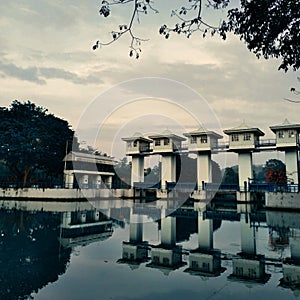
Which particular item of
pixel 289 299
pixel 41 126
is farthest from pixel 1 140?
pixel 289 299

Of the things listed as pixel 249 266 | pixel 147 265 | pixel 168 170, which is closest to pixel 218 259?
pixel 249 266

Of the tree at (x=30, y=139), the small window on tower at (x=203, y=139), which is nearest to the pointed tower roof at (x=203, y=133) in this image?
the small window on tower at (x=203, y=139)

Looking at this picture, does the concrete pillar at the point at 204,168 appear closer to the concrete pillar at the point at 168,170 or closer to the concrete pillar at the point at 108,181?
the concrete pillar at the point at 168,170

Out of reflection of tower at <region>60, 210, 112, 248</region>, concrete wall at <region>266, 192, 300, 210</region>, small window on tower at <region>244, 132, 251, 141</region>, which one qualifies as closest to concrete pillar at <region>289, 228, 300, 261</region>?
reflection of tower at <region>60, 210, 112, 248</region>

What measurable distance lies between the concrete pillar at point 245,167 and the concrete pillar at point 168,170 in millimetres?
8111

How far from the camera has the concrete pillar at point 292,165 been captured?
1062 inches

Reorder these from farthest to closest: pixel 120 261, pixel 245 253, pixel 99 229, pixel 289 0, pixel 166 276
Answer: pixel 99 229
pixel 245 253
pixel 120 261
pixel 289 0
pixel 166 276

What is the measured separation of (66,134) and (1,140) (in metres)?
7.24

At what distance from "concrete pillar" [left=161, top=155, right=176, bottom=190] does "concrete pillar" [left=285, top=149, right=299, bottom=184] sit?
41.1 ft

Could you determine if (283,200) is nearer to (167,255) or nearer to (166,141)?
(167,255)

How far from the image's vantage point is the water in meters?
4.78

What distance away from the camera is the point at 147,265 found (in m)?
6.44

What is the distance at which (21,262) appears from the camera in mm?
6383

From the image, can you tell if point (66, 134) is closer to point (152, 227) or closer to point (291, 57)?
point (152, 227)
